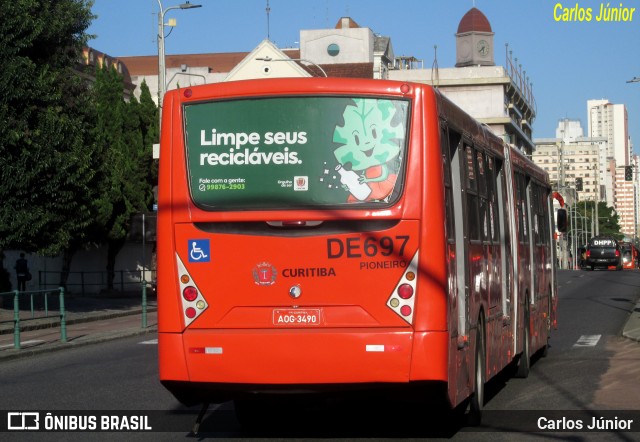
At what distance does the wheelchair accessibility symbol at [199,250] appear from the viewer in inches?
366

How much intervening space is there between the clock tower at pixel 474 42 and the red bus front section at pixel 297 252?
115m

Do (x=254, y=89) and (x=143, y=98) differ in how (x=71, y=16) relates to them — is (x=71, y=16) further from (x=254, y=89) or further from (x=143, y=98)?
(x=254, y=89)

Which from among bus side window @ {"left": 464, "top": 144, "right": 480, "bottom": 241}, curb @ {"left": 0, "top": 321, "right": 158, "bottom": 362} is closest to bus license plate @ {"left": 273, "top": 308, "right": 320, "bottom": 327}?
bus side window @ {"left": 464, "top": 144, "right": 480, "bottom": 241}

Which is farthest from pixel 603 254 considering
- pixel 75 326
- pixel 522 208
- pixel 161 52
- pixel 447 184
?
pixel 447 184

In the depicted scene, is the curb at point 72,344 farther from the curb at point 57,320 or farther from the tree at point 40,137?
the tree at point 40,137

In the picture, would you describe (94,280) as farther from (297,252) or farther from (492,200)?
(297,252)

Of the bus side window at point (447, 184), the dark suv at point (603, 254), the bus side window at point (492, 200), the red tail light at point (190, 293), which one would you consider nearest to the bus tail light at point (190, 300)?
the red tail light at point (190, 293)

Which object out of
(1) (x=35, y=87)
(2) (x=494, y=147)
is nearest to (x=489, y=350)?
(2) (x=494, y=147)

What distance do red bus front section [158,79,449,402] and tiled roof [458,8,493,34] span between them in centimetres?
11677

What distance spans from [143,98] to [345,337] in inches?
1659

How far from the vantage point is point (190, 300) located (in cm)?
924

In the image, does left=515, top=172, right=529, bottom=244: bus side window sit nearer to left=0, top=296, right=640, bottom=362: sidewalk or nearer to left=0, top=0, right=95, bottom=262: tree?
left=0, top=296, right=640, bottom=362: sidewalk

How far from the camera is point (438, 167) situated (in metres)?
9.06

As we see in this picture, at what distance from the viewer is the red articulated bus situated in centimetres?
888
